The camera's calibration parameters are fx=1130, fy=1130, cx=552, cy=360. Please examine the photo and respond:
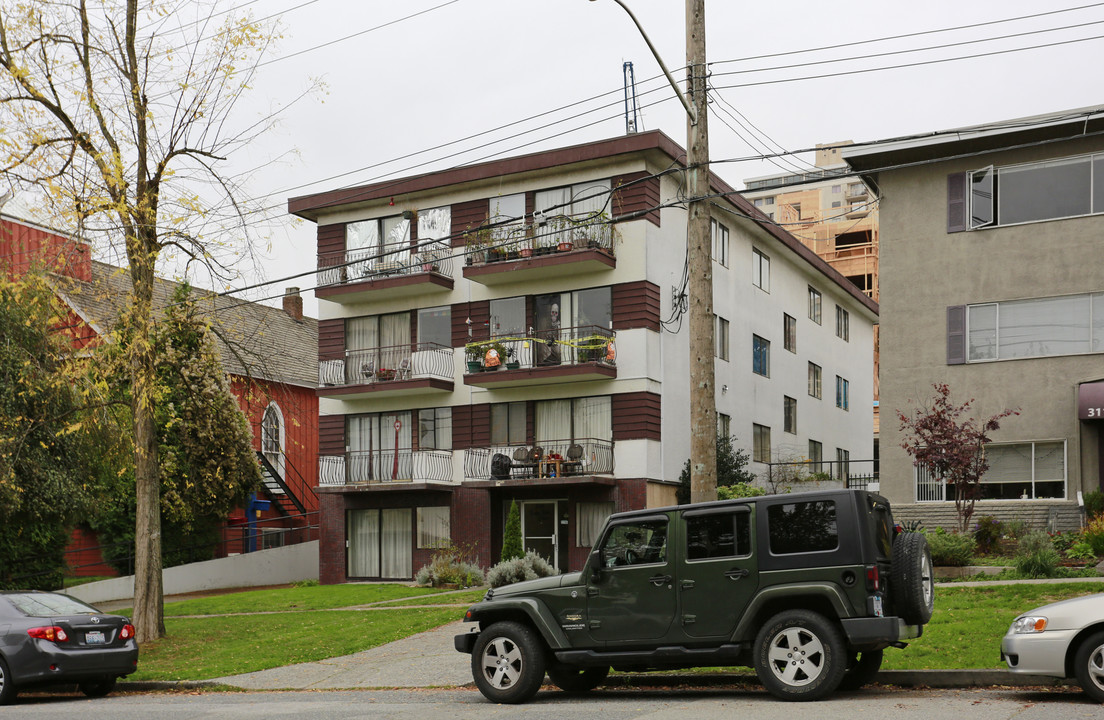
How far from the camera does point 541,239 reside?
3152 centimetres

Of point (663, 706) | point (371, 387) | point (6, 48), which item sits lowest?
point (663, 706)

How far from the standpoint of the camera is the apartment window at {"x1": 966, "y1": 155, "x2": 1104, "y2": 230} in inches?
972

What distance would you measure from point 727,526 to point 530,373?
1995 cm

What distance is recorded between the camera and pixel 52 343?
945 inches

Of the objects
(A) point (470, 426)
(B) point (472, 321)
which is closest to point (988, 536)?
(A) point (470, 426)

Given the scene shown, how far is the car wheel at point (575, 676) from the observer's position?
12.5 m

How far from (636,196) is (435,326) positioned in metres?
7.54

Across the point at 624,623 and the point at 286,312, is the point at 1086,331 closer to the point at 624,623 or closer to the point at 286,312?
A: the point at 624,623

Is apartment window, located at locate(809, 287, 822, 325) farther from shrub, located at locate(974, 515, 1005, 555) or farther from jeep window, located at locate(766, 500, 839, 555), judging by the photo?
jeep window, located at locate(766, 500, 839, 555)

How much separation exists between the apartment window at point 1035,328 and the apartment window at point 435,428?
14731 millimetres

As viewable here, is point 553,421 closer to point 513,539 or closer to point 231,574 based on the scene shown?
point 513,539

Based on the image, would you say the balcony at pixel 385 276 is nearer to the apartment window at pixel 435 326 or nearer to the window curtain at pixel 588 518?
the apartment window at pixel 435 326

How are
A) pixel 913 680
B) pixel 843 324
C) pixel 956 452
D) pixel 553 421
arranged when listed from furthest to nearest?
pixel 843 324
pixel 553 421
pixel 956 452
pixel 913 680

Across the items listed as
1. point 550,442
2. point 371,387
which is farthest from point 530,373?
point 371,387
